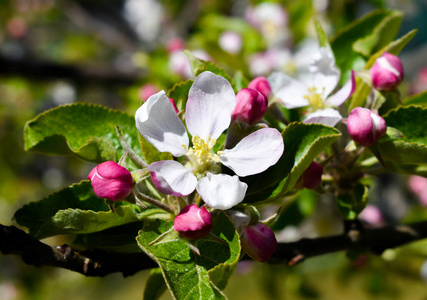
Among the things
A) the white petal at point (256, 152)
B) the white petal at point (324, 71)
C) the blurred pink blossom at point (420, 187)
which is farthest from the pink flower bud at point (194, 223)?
the blurred pink blossom at point (420, 187)

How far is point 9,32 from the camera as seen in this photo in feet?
11.8

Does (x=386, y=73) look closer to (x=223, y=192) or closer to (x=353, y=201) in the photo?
(x=353, y=201)

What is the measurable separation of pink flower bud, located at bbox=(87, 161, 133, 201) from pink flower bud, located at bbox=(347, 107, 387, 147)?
1.23 feet

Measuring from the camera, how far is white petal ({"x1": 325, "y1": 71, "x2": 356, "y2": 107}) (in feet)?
2.73

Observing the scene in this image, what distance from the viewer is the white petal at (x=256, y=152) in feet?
2.18

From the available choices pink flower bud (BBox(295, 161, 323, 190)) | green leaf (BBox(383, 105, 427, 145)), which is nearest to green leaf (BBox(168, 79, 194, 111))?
pink flower bud (BBox(295, 161, 323, 190))

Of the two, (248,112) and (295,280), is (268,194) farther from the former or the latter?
(295,280)

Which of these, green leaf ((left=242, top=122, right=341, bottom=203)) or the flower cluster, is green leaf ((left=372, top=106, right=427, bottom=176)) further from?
green leaf ((left=242, top=122, right=341, bottom=203))

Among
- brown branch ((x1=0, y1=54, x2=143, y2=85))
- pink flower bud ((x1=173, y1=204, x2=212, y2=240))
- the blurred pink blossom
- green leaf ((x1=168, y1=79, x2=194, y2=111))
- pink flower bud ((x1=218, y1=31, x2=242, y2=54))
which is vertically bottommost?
the blurred pink blossom

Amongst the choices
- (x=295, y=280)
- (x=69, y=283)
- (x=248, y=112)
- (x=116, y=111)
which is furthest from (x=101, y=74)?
(x=69, y=283)

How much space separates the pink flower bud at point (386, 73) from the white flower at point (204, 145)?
0.27 m

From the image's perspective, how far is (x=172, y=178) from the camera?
2.13 ft

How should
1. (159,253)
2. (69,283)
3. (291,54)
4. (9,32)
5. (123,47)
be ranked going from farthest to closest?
(69,283), (9,32), (123,47), (291,54), (159,253)

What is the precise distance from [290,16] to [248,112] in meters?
1.34
